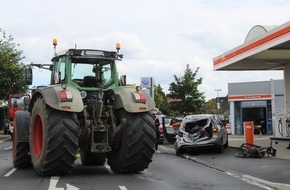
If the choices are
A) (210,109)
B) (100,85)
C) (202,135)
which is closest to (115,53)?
(100,85)

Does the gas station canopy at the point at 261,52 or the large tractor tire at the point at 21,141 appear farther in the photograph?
the gas station canopy at the point at 261,52

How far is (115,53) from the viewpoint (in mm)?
11414

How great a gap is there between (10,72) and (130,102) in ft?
81.3

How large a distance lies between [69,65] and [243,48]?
11722 millimetres

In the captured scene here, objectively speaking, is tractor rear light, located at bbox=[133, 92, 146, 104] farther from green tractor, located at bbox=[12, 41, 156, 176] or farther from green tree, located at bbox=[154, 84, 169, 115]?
green tree, located at bbox=[154, 84, 169, 115]

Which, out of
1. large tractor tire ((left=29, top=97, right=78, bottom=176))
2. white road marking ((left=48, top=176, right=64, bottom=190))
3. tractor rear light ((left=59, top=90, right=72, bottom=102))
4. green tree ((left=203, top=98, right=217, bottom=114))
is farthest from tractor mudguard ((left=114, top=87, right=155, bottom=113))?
green tree ((left=203, top=98, right=217, bottom=114))

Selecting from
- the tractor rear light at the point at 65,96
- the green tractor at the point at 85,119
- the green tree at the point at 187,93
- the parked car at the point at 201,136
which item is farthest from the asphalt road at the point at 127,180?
the green tree at the point at 187,93

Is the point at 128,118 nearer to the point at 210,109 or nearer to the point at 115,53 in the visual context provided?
the point at 115,53

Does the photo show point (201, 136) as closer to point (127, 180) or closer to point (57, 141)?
point (127, 180)

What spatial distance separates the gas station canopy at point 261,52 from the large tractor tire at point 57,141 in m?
9.79

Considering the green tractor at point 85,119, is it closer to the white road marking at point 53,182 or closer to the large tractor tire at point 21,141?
the large tractor tire at point 21,141

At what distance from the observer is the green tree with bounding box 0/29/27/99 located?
3319 centimetres

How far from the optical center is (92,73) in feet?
37.4

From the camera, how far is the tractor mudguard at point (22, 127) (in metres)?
11.6
